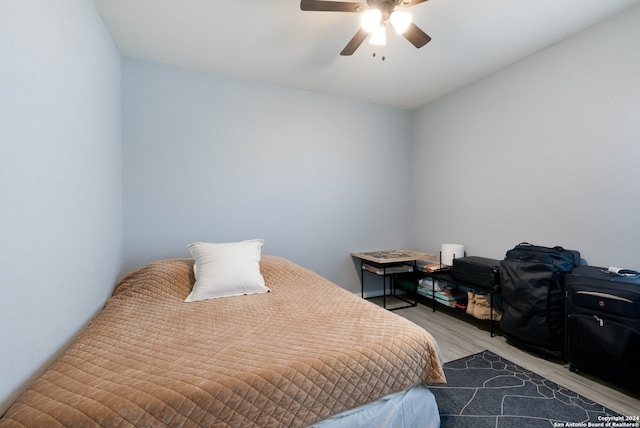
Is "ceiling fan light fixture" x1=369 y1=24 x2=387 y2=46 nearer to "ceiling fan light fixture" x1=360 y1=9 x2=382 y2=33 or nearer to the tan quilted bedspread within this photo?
"ceiling fan light fixture" x1=360 y1=9 x2=382 y2=33

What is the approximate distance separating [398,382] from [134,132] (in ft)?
9.27

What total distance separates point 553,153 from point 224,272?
9.63 feet

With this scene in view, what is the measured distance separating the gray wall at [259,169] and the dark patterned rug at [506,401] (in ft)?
5.66

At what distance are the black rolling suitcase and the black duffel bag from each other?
11 centimetres

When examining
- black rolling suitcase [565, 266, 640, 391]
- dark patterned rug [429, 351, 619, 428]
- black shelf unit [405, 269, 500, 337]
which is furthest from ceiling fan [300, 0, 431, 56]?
dark patterned rug [429, 351, 619, 428]

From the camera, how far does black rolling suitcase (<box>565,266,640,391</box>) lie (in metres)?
1.61

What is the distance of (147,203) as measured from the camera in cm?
248

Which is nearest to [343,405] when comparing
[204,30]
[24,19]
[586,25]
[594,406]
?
[594,406]

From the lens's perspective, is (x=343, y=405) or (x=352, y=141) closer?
(x=343, y=405)

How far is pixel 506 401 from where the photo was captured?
162 cm

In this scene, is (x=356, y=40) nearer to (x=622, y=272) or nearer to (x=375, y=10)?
(x=375, y=10)

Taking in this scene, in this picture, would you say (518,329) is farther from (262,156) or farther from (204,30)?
(204,30)

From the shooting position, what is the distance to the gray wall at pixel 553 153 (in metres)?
1.92

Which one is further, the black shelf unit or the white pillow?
the black shelf unit
